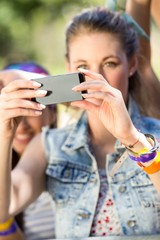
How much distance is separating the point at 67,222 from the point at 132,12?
0.79 metres

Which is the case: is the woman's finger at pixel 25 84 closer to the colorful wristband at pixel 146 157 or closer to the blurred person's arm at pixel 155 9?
the colorful wristband at pixel 146 157

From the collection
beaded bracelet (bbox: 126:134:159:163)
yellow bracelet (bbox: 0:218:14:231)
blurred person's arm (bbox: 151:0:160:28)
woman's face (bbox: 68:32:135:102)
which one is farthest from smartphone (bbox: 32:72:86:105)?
blurred person's arm (bbox: 151:0:160:28)

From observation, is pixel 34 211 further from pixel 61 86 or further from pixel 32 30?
pixel 32 30

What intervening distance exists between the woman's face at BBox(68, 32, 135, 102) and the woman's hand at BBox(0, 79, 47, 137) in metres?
0.38

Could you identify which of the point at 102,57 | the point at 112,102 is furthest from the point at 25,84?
the point at 102,57

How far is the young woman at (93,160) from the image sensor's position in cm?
167

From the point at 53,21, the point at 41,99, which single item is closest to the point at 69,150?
the point at 41,99

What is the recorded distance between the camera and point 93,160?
182cm

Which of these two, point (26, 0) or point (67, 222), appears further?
point (26, 0)

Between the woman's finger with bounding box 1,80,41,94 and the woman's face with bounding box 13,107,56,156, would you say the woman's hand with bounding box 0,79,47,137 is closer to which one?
the woman's finger with bounding box 1,80,41,94

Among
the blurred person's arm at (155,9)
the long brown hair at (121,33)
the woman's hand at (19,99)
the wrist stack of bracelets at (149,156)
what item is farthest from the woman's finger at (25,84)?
the blurred person's arm at (155,9)

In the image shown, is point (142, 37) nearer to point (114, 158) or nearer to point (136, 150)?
point (114, 158)

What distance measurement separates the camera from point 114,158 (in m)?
1.81

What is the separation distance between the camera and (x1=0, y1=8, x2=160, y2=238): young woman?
167 centimetres
